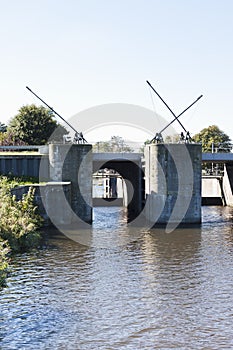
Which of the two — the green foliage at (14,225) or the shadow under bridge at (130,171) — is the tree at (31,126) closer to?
the shadow under bridge at (130,171)

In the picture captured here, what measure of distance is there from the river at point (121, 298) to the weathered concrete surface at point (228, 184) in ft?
98.8

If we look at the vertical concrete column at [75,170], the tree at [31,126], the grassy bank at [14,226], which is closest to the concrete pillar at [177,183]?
the vertical concrete column at [75,170]

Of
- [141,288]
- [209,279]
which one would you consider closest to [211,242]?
[209,279]

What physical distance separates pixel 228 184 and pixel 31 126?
3005 cm

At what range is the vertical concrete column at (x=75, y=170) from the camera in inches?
1745

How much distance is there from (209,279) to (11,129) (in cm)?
5851

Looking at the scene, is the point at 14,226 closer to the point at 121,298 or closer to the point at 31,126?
the point at 121,298

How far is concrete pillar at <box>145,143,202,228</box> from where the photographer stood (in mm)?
42406

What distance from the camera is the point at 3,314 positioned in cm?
1881

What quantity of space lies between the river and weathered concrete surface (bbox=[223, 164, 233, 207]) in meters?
30.1

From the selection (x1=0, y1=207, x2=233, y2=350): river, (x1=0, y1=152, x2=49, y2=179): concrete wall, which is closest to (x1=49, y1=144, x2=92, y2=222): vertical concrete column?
(x1=0, y1=152, x2=49, y2=179): concrete wall

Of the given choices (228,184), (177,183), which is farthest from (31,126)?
(177,183)

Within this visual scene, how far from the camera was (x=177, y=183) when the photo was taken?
139ft

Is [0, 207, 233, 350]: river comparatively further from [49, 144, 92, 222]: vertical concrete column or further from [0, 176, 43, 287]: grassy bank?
[49, 144, 92, 222]: vertical concrete column
